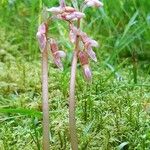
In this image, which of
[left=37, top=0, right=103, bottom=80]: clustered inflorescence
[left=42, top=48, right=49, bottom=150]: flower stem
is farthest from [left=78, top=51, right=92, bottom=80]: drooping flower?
[left=42, top=48, right=49, bottom=150]: flower stem

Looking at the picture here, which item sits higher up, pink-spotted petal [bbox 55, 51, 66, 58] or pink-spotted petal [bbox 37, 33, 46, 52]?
pink-spotted petal [bbox 37, 33, 46, 52]

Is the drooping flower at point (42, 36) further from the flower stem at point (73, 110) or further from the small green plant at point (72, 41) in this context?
the flower stem at point (73, 110)

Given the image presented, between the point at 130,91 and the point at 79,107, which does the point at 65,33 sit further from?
the point at 79,107

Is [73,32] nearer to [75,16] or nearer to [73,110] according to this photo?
[75,16]

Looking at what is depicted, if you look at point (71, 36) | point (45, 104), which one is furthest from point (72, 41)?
point (45, 104)

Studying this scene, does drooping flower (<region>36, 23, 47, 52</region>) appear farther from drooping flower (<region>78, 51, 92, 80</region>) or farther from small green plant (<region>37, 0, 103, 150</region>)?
drooping flower (<region>78, 51, 92, 80</region>)

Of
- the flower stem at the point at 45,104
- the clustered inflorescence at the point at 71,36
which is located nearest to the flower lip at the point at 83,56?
the clustered inflorescence at the point at 71,36
